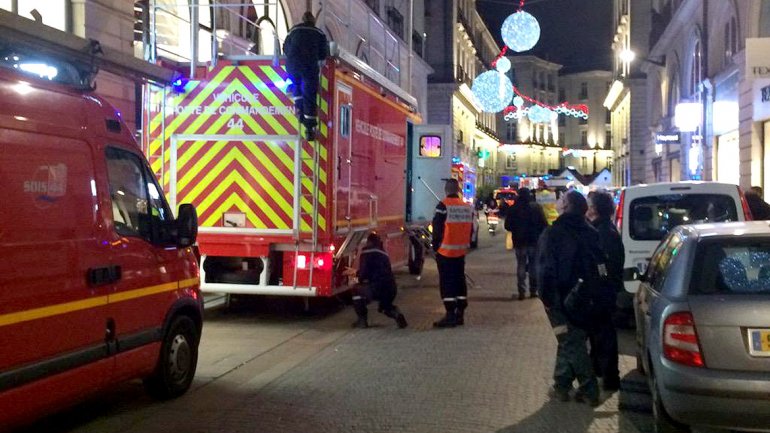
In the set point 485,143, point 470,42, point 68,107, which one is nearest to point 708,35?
point 68,107

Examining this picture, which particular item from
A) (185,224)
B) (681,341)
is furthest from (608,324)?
(185,224)

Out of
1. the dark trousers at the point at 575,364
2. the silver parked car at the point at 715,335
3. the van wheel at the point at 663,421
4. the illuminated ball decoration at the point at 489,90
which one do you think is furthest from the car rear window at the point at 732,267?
the illuminated ball decoration at the point at 489,90

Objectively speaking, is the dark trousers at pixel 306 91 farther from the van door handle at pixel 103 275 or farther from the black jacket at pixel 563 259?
the van door handle at pixel 103 275

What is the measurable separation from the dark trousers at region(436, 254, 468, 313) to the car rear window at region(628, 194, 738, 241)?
81.4 inches

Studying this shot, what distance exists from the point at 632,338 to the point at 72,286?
256 inches

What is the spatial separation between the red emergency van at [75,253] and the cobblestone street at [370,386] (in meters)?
0.54


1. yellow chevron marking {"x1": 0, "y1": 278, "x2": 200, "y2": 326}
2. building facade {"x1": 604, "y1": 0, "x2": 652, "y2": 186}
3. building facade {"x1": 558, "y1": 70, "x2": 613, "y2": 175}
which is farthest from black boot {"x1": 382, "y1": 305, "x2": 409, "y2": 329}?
building facade {"x1": 558, "y1": 70, "x2": 613, "y2": 175}

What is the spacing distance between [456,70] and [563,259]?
50.7 meters

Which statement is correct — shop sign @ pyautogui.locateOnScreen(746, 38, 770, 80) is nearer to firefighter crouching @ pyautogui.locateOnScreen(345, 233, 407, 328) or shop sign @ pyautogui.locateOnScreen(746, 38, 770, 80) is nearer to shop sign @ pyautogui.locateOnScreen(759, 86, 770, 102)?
shop sign @ pyautogui.locateOnScreen(759, 86, 770, 102)

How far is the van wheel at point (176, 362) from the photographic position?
6.30 meters

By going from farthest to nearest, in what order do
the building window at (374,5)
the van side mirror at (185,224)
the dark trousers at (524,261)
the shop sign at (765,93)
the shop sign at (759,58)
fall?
the building window at (374,5)
the shop sign at (765,93)
the shop sign at (759,58)
the dark trousers at (524,261)
the van side mirror at (185,224)

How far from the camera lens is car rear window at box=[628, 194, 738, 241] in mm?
9281

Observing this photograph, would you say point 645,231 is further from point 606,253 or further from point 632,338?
point 606,253

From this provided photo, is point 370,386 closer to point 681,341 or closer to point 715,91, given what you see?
point 681,341
